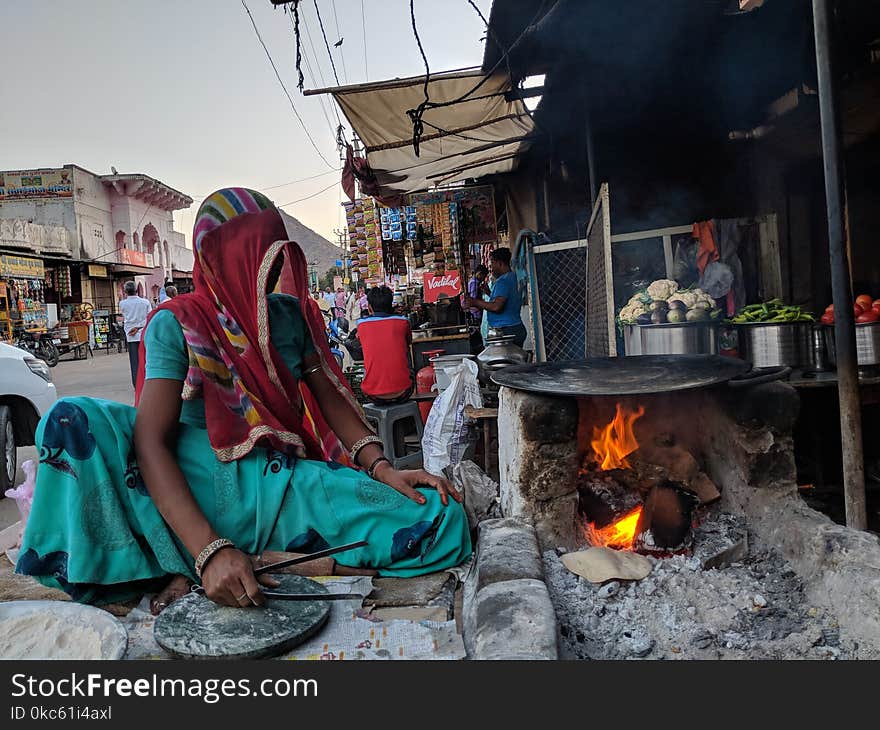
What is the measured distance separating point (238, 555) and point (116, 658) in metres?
0.38

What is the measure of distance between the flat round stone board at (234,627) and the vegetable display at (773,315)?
2950 millimetres

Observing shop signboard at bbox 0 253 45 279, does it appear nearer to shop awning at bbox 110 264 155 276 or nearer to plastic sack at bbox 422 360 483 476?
shop awning at bbox 110 264 155 276

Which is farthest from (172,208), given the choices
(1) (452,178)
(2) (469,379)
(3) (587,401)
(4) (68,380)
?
(3) (587,401)

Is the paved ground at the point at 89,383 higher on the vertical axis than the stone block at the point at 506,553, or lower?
higher

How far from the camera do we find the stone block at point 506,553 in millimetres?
1805

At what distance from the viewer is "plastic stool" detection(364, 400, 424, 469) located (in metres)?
5.30

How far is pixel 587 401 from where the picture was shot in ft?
8.21

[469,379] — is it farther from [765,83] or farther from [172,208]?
[172,208]

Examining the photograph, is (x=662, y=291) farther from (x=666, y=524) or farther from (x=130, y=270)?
(x=130, y=270)

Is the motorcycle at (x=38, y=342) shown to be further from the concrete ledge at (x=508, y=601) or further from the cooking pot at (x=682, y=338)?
the concrete ledge at (x=508, y=601)

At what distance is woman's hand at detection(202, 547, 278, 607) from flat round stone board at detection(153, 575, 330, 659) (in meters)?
0.03

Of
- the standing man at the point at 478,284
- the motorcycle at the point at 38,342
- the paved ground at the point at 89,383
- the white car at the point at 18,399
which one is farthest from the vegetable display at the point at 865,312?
the motorcycle at the point at 38,342

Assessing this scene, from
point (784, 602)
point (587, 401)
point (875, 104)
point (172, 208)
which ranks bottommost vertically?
point (784, 602)
